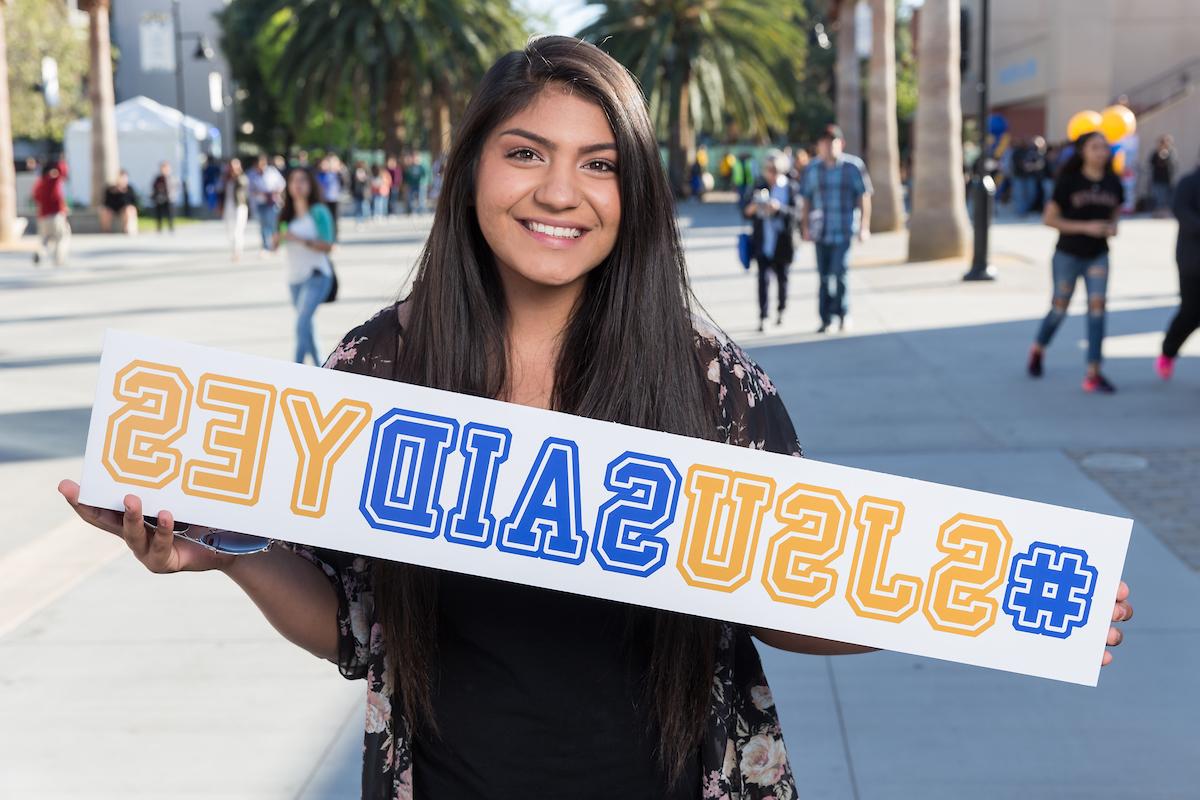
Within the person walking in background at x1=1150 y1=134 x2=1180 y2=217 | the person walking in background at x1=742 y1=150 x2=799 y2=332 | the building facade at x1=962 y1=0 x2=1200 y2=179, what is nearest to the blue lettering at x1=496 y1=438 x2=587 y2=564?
the person walking in background at x1=742 y1=150 x2=799 y2=332

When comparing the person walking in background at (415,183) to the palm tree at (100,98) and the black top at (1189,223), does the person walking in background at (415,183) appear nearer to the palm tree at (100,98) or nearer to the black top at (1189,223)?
the palm tree at (100,98)

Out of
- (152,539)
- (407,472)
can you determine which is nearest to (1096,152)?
(407,472)

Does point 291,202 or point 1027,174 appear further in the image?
point 1027,174

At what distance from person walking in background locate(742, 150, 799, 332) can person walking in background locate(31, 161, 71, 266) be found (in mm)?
12949

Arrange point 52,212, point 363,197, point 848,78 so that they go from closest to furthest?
point 52,212, point 848,78, point 363,197

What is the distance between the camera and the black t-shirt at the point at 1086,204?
9.91 m

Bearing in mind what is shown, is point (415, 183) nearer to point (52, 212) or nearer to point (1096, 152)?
point (52, 212)

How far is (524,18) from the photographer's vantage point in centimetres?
4462

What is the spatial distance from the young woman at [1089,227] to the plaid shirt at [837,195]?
308 cm

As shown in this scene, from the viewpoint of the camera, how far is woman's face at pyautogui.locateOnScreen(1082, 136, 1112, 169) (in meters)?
10.0

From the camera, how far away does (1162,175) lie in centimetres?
2942

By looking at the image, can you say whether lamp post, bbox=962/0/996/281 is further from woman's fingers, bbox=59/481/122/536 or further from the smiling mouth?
woman's fingers, bbox=59/481/122/536

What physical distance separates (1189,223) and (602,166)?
28.4 feet

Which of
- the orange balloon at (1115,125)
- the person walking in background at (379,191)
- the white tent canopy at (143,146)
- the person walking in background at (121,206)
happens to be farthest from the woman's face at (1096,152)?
the white tent canopy at (143,146)
